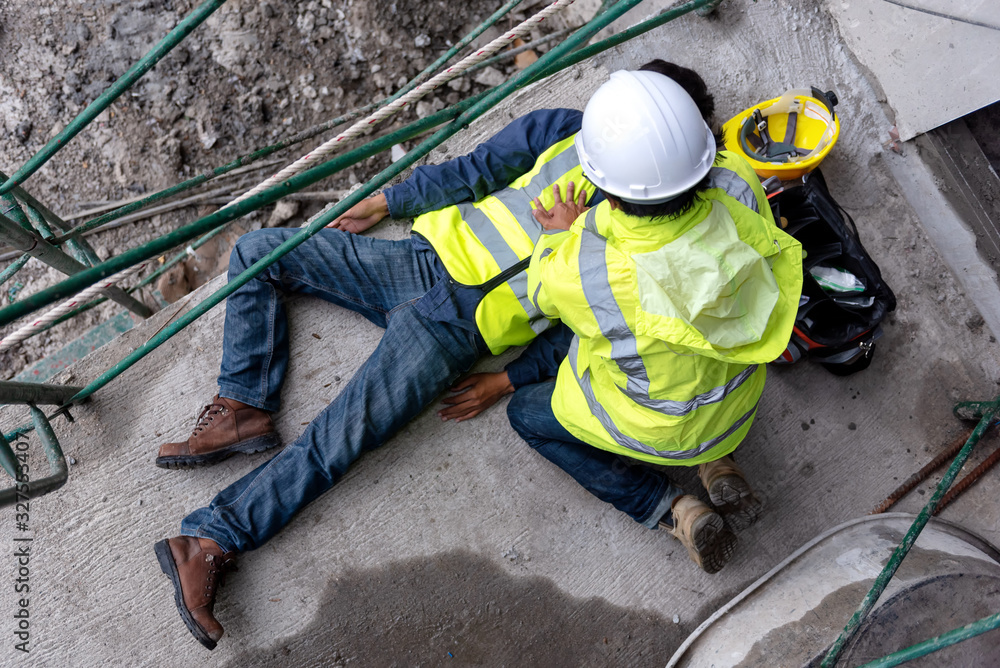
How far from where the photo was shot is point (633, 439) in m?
2.00

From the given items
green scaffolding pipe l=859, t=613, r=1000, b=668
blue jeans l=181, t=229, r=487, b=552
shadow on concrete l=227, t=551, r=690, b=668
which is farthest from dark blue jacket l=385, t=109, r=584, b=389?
green scaffolding pipe l=859, t=613, r=1000, b=668

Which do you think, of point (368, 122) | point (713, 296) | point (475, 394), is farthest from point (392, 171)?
point (475, 394)

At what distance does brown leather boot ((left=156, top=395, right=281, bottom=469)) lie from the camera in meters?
2.46

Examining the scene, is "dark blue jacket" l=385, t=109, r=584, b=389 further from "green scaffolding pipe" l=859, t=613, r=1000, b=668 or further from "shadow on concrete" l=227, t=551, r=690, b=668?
"green scaffolding pipe" l=859, t=613, r=1000, b=668

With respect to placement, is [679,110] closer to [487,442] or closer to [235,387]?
[487,442]

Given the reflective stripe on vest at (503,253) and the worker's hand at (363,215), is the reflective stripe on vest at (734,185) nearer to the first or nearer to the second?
the reflective stripe on vest at (503,253)

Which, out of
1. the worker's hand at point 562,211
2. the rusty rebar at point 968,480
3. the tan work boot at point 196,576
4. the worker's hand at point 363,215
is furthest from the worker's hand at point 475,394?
the rusty rebar at point 968,480

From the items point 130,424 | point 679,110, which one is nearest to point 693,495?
point 679,110

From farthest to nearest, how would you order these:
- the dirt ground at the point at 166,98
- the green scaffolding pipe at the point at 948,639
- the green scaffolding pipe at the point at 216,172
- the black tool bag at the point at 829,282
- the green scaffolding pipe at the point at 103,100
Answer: the dirt ground at the point at 166,98
the black tool bag at the point at 829,282
the green scaffolding pipe at the point at 216,172
the green scaffolding pipe at the point at 103,100
the green scaffolding pipe at the point at 948,639

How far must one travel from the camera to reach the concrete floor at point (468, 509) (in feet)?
8.12

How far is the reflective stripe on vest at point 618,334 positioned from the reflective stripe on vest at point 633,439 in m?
0.20

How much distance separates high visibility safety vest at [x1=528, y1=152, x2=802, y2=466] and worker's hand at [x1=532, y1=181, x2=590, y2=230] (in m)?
0.33

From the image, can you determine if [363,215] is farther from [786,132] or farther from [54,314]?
[786,132]

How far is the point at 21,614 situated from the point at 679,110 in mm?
2970
